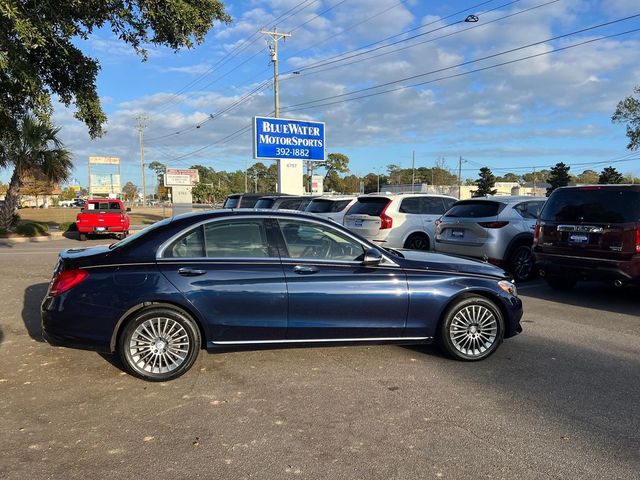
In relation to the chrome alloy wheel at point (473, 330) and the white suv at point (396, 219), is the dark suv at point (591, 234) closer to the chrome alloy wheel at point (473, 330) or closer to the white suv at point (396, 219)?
the chrome alloy wheel at point (473, 330)

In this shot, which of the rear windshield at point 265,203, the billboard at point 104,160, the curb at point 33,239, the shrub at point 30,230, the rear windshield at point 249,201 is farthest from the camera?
the billboard at point 104,160

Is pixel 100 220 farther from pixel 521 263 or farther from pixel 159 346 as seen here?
pixel 159 346

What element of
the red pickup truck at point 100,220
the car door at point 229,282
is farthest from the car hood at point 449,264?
the red pickup truck at point 100,220

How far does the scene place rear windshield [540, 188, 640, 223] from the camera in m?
7.28

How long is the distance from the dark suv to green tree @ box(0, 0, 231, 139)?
6250 mm

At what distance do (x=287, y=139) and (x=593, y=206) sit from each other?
66.3 feet

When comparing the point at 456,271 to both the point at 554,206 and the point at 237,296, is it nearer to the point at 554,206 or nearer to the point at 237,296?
the point at 237,296

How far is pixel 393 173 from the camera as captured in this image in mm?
134250

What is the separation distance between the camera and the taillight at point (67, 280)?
4.57 metres

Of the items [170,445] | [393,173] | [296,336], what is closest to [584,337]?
[296,336]

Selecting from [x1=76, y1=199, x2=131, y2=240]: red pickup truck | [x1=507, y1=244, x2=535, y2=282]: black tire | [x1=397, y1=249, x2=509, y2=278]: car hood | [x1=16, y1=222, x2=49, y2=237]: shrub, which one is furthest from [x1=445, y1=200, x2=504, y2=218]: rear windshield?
[x1=16, y1=222, x2=49, y2=237]: shrub

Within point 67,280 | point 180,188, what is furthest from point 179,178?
point 67,280

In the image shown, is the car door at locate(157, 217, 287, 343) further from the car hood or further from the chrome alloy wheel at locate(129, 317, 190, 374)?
the car hood

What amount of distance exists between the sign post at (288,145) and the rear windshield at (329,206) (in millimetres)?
12498
